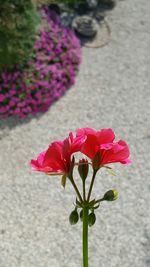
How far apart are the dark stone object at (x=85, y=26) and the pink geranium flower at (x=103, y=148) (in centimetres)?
441

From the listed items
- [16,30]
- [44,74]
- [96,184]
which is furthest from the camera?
[44,74]

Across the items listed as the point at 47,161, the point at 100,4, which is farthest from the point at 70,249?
the point at 100,4

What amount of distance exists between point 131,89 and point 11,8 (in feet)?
4.59

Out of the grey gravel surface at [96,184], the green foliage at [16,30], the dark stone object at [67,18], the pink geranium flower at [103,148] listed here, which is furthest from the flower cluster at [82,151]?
the dark stone object at [67,18]

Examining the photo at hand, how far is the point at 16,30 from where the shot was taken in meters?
4.37

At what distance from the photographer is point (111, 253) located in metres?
3.46

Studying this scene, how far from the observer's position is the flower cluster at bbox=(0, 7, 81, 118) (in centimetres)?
444

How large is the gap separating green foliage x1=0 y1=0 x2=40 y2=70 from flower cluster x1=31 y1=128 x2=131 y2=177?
10.5ft

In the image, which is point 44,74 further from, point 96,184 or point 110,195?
point 110,195

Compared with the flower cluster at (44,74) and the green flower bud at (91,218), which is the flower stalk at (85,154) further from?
the flower cluster at (44,74)

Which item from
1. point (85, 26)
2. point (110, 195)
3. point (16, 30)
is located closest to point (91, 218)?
point (110, 195)

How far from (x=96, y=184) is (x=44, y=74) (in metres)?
1.19

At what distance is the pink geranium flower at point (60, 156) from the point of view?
3.72ft

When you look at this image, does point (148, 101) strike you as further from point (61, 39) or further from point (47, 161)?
point (47, 161)
